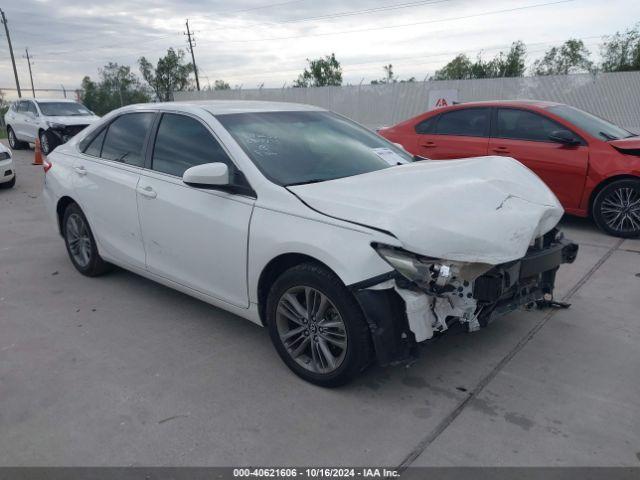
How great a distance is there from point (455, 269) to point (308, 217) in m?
0.88

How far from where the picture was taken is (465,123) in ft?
25.1

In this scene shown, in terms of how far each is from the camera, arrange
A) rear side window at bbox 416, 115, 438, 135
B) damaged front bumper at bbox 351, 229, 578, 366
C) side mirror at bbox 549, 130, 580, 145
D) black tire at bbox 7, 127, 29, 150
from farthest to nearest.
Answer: black tire at bbox 7, 127, 29, 150 < rear side window at bbox 416, 115, 438, 135 < side mirror at bbox 549, 130, 580, 145 < damaged front bumper at bbox 351, 229, 578, 366

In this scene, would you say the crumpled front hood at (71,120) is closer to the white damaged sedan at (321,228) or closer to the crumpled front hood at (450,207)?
the white damaged sedan at (321,228)

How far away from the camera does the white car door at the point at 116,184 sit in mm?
4387

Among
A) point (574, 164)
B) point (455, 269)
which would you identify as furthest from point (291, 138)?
point (574, 164)

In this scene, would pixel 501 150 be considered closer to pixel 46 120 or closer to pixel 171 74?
pixel 46 120

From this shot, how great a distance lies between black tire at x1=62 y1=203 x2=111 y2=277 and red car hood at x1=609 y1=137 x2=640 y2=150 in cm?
587

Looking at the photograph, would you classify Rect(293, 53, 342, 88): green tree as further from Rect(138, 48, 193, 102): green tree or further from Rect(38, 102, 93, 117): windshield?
Rect(38, 102, 93, 117): windshield

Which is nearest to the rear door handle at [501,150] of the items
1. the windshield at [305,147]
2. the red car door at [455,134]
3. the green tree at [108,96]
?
the red car door at [455,134]

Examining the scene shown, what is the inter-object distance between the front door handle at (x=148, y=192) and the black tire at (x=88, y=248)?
109cm

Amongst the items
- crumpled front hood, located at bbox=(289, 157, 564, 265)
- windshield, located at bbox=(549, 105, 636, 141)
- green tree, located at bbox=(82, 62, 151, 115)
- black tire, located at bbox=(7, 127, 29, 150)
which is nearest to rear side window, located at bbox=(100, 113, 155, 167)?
crumpled front hood, located at bbox=(289, 157, 564, 265)

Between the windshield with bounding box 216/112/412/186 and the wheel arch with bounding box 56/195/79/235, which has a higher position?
the windshield with bounding box 216/112/412/186

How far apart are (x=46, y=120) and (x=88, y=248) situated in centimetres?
1143

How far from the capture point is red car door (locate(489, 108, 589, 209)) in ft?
21.6
